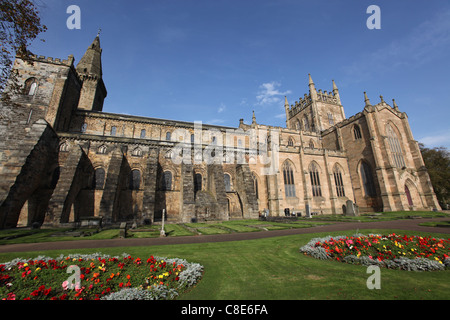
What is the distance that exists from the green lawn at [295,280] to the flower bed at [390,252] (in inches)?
16.1

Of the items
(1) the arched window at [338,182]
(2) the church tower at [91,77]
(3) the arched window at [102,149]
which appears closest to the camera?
(3) the arched window at [102,149]

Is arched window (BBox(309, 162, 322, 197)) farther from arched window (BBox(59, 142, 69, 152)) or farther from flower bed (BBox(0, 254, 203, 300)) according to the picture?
arched window (BBox(59, 142, 69, 152))

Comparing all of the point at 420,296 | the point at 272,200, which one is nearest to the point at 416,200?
the point at 272,200

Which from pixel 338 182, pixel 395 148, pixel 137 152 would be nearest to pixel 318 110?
pixel 395 148

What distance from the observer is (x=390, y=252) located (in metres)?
6.76

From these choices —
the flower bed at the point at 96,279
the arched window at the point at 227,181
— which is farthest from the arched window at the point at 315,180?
the flower bed at the point at 96,279

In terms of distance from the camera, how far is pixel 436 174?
35.1 metres

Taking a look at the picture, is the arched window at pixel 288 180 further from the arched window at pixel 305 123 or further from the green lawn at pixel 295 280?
the green lawn at pixel 295 280

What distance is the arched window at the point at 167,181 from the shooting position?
25.3 meters

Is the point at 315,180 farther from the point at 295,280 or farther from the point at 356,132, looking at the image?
the point at 295,280

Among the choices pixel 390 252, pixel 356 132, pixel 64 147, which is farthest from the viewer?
pixel 356 132

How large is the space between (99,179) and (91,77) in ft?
66.9
